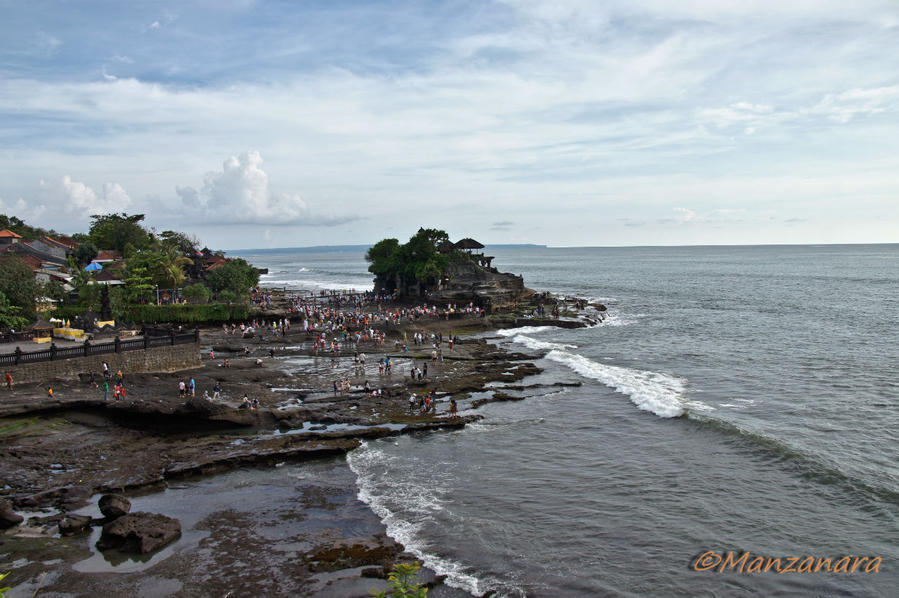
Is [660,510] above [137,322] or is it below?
below

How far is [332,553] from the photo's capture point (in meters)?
14.7

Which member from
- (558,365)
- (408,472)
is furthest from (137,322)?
(408,472)

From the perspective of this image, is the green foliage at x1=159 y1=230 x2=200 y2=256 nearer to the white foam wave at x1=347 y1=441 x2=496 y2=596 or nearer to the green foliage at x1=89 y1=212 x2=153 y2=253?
the green foliage at x1=89 y1=212 x2=153 y2=253

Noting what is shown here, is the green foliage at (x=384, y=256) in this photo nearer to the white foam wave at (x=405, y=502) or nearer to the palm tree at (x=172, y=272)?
the palm tree at (x=172, y=272)

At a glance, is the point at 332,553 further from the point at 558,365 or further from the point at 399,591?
the point at 558,365

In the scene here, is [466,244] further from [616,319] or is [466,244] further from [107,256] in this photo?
[107,256]

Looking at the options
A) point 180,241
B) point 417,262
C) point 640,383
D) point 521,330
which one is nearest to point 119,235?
point 180,241

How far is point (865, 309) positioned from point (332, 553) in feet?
232

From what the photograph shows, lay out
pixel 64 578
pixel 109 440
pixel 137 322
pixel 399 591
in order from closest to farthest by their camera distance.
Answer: pixel 399 591 → pixel 64 578 → pixel 109 440 → pixel 137 322

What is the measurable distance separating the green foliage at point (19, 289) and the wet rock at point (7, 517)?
2785cm

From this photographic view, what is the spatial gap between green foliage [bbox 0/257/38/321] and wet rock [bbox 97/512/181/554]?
99.6ft

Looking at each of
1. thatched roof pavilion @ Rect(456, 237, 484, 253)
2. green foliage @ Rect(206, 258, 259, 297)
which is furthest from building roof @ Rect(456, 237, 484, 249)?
green foliage @ Rect(206, 258, 259, 297)

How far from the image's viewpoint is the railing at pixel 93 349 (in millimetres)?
26797

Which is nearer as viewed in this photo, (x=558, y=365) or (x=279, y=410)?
(x=279, y=410)
